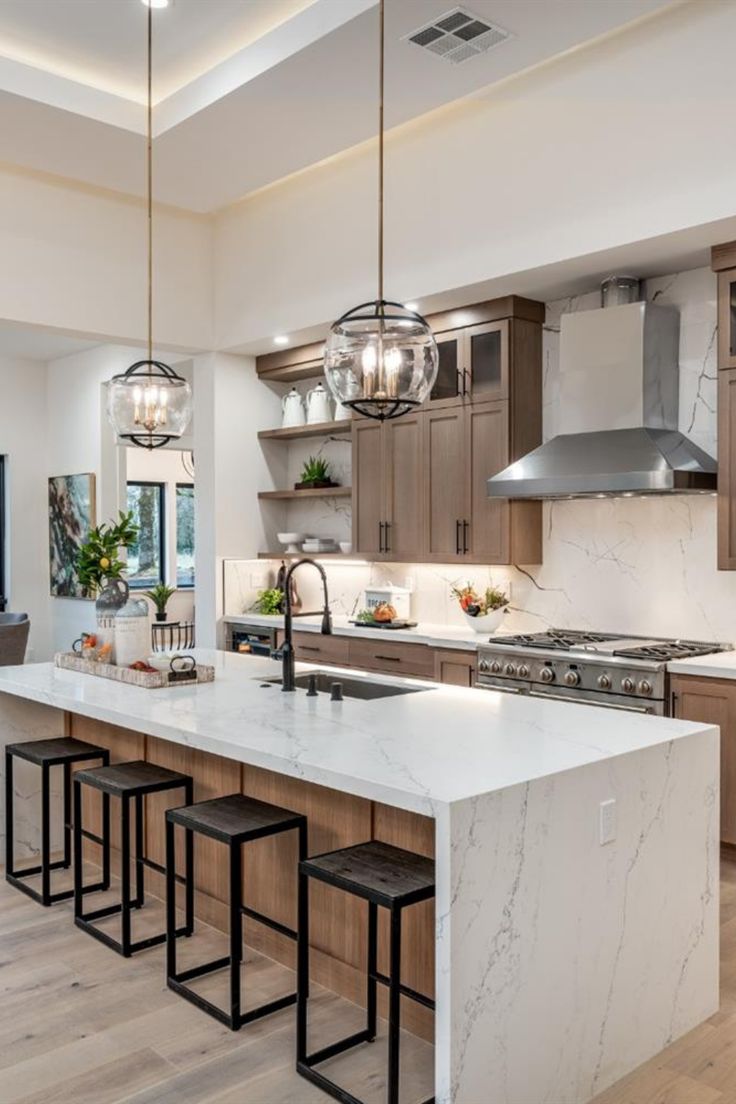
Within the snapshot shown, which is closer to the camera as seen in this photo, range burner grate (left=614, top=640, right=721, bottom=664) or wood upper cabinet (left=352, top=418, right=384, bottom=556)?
range burner grate (left=614, top=640, right=721, bottom=664)

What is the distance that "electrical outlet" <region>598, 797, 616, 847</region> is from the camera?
7.95 feet

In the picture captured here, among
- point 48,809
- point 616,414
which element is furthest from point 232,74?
point 48,809

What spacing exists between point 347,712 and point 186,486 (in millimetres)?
9499

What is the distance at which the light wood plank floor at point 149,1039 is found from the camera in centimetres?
244

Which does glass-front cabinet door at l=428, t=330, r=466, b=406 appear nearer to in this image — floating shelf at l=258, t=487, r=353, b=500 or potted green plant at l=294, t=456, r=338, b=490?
floating shelf at l=258, t=487, r=353, b=500

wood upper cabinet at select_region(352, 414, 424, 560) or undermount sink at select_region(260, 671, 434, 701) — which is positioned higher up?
wood upper cabinet at select_region(352, 414, 424, 560)

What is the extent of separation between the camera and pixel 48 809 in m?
3.77

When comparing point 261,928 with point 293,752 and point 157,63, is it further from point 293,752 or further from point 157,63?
point 157,63

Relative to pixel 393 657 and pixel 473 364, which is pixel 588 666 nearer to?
pixel 393 657

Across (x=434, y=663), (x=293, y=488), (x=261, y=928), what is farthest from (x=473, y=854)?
(x=293, y=488)

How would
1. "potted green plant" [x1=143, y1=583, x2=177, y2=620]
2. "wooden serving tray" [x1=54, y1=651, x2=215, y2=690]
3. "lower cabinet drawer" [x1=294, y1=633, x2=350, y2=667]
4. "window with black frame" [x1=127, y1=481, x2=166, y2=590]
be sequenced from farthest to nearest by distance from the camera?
"window with black frame" [x1=127, y1=481, x2=166, y2=590] < "potted green plant" [x1=143, y1=583, x2=177, y2=620] < "lower cabinet drawer" [x1=294, y1=633, x2=350, y2=667] < "wooden serving tray" [x1=54, y1=651, x2=215, y2=690]

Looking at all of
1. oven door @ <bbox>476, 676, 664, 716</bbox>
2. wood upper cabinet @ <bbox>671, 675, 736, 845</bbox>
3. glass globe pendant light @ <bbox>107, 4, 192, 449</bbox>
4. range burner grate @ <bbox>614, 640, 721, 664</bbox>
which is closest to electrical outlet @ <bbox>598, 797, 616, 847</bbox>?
oven door @ <bbox>476, 676, 664, 716</bbox>

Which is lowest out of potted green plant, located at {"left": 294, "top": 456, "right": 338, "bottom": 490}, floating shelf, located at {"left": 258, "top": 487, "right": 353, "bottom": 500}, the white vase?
the white vase

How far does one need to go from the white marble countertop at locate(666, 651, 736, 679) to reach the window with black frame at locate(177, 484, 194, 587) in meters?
8.65
